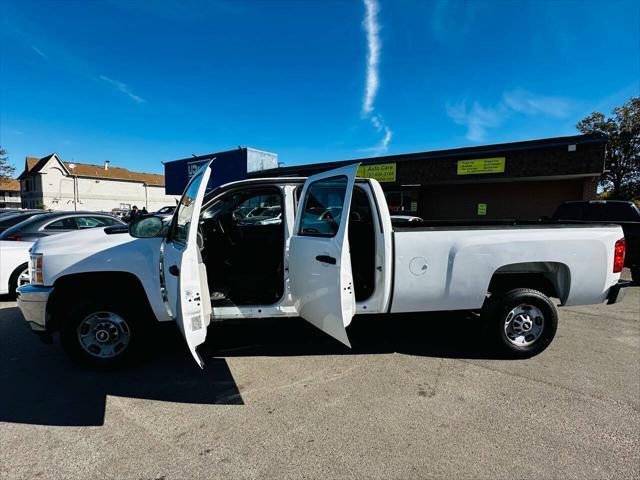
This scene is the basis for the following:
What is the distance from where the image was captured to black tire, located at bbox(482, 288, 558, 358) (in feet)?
12.8

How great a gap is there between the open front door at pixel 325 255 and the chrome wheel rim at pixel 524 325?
191 centimetres

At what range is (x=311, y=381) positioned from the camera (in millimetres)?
3498

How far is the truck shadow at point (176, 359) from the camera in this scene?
3137 millimetres

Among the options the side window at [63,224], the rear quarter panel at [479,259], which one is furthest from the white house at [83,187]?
the rear quarter panel at [479,259]

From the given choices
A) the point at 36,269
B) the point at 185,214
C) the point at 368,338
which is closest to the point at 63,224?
the point at 36,269

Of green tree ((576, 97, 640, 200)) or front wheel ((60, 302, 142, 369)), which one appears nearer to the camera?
front wheel ((60, 302, 142, 369))

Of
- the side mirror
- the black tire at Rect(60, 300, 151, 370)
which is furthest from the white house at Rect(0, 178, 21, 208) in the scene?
the side mirror

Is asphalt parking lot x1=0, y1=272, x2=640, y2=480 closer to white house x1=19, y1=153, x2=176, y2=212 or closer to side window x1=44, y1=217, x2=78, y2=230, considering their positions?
side window x1=44, y1=217, x2=78, y2=230

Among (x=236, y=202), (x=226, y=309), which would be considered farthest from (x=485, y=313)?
(x=236, y=202)

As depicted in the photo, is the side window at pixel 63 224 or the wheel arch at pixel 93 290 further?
the side window at pixel 63 224

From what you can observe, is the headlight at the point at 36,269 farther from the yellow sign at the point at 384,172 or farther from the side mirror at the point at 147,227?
the yellow sign at the point at 384,172

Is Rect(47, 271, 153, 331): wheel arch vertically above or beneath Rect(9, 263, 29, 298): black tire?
A: above

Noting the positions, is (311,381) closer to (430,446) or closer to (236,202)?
(430,446)

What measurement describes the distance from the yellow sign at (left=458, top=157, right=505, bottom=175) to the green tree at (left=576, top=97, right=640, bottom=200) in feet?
59.2
